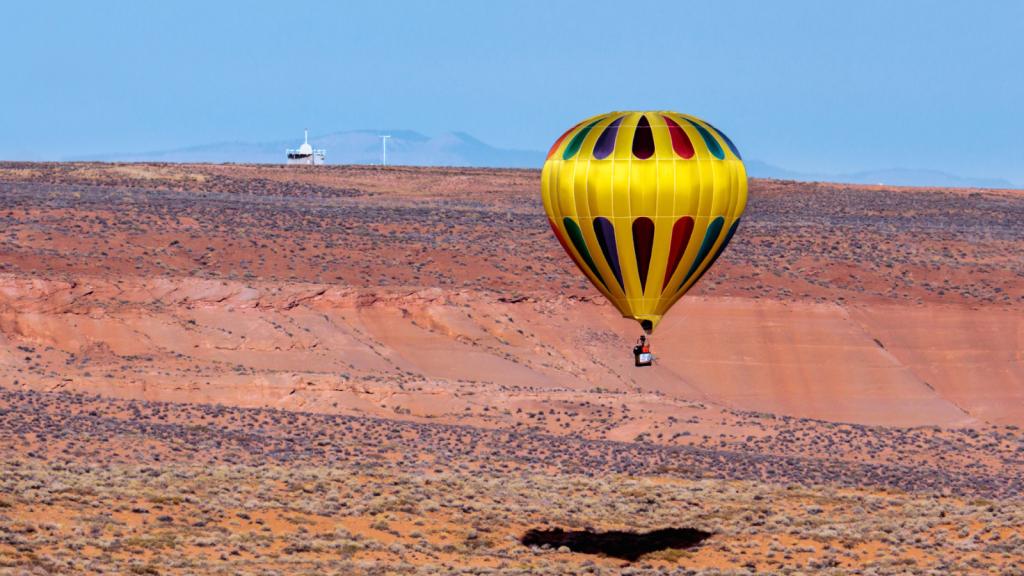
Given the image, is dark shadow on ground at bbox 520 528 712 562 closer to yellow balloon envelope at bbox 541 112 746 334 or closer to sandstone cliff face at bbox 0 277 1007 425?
yellow balloon envelope at bbox 541 112 746 334

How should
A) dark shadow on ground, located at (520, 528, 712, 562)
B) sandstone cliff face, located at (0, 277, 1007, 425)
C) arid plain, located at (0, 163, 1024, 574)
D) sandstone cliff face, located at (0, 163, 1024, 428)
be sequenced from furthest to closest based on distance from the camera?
sandstone cliff face, located at (0, 163, 1024, 428) < sandstone cliff face, located at (0, 277, 1007, 425) < dark shadow on ground, located at (520, 528, 712, 562) < arid plain, located at (0, 163, 1024, 574)

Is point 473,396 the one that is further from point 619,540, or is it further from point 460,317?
point 619,540

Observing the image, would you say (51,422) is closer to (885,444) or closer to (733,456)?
(733,456)

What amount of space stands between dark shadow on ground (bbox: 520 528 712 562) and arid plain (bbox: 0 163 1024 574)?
0.11 m

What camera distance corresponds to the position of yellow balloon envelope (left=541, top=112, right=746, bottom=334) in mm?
22922

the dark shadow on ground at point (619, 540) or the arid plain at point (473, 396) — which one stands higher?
the arid plain at point (473, 396)

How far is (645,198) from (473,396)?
16.1m

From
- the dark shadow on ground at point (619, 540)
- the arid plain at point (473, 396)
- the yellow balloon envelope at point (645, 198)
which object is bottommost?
the dark shadow on ground at point (619, 540)

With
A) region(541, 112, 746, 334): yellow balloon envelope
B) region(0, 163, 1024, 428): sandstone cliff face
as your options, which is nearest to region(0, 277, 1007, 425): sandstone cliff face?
region(0, 163, 1024, 428): sandstone cliff face

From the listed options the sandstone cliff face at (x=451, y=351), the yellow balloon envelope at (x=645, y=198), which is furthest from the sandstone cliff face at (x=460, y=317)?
the yellow balloon envelope at (x=645, y=198)

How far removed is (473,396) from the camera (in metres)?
37.8

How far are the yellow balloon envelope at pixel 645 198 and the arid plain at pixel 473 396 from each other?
5.36 meters

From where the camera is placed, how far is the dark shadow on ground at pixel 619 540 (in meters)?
23.3

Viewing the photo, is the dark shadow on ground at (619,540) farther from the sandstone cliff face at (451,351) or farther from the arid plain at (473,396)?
the sandstone cliff face at (451,351)
